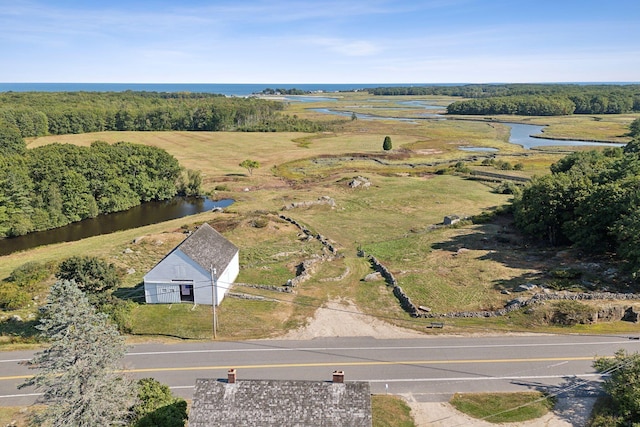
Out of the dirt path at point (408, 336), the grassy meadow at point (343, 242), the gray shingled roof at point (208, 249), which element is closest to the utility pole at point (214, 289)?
the grassy meadow at point (343, 242)

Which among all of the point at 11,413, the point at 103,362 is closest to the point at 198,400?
the point at 103,362

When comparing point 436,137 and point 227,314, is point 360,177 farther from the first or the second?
point 436,137

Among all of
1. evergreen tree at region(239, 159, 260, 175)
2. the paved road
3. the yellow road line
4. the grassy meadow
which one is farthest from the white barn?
evergreen tree at region(239, 159, 260, 175)

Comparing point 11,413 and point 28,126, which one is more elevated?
point 28,126

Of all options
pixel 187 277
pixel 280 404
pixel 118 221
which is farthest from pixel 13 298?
pixel 118 221

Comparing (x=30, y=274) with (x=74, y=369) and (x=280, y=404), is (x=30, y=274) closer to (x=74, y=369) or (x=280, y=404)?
(x=74, y=369)

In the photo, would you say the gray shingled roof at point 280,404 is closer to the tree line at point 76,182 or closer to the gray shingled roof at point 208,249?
the gray shingled roof at point 208,249

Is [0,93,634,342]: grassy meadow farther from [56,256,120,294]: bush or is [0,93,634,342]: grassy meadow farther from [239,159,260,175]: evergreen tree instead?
[56,256,120,294]: bush
